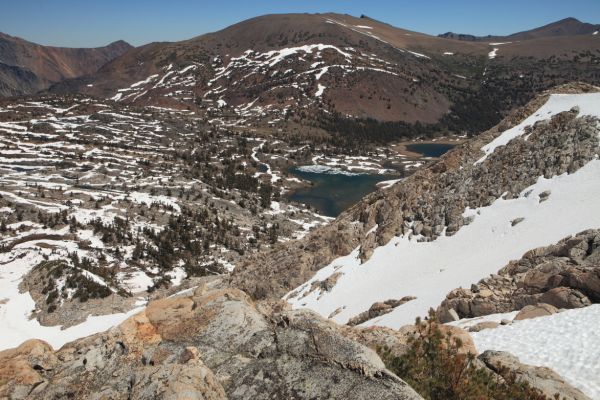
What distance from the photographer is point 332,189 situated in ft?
457

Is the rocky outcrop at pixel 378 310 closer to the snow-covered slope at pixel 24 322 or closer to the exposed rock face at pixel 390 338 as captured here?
the exposed rock face at pixel 390 338

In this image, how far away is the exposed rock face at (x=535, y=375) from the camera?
1127 cm

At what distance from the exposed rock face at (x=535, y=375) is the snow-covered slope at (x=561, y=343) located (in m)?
0.93

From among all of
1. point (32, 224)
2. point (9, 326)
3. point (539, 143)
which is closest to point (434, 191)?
point (539, 143)

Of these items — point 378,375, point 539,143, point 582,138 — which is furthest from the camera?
point 539,143

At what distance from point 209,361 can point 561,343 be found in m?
11.1

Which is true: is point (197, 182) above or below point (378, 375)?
below

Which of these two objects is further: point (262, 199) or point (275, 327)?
point (262, 199)

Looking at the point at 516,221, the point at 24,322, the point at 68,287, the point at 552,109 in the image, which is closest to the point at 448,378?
the point at 516,221

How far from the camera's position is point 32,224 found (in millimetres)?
75688

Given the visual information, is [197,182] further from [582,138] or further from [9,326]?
[582,138]

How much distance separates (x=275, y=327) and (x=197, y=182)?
360ft

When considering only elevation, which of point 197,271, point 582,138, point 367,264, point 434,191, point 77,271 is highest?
point 582,138

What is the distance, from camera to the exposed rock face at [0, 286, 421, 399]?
28.2 feet
